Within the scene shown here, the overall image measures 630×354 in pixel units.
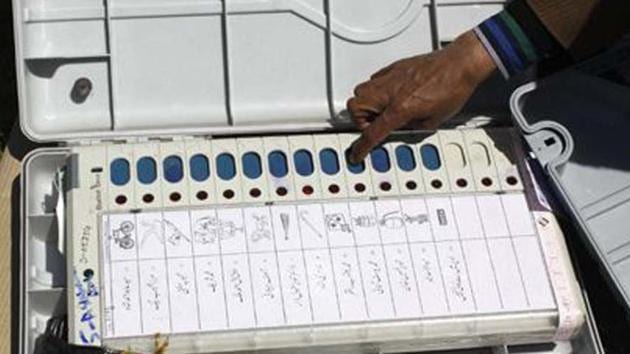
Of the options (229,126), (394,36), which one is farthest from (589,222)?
(229,126)

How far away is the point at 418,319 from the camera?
3.84 feet

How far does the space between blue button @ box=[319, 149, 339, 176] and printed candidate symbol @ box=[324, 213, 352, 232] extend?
6cm

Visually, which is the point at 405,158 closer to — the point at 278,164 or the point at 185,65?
the point at 278,164

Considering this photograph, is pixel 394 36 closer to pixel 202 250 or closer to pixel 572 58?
pixel 572 58

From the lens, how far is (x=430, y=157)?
4.17 feet

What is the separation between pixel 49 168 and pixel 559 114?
66 cm

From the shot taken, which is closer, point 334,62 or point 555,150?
point 555,150

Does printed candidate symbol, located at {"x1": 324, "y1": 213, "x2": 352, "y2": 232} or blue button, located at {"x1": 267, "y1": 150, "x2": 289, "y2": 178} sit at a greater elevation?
blue button, located at {"x1": 267, "y1": 150, "x2": 289, "y2": 178}

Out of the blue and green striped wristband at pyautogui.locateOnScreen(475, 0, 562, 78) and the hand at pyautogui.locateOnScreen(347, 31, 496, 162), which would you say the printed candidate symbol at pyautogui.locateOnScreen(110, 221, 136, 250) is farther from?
the blue and green striped wristband at pyautogui.locateOnScreen(475, 0, 562, 78)

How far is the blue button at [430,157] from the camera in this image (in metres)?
1.27

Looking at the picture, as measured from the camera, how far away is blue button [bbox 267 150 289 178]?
4.07 feet

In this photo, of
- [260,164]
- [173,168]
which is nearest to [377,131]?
[260,164]

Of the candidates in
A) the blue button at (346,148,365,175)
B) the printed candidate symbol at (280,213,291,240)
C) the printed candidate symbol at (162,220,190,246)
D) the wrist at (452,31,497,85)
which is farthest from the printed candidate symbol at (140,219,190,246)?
the wrist at (452,31,497,85)

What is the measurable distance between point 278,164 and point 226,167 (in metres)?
0.07
